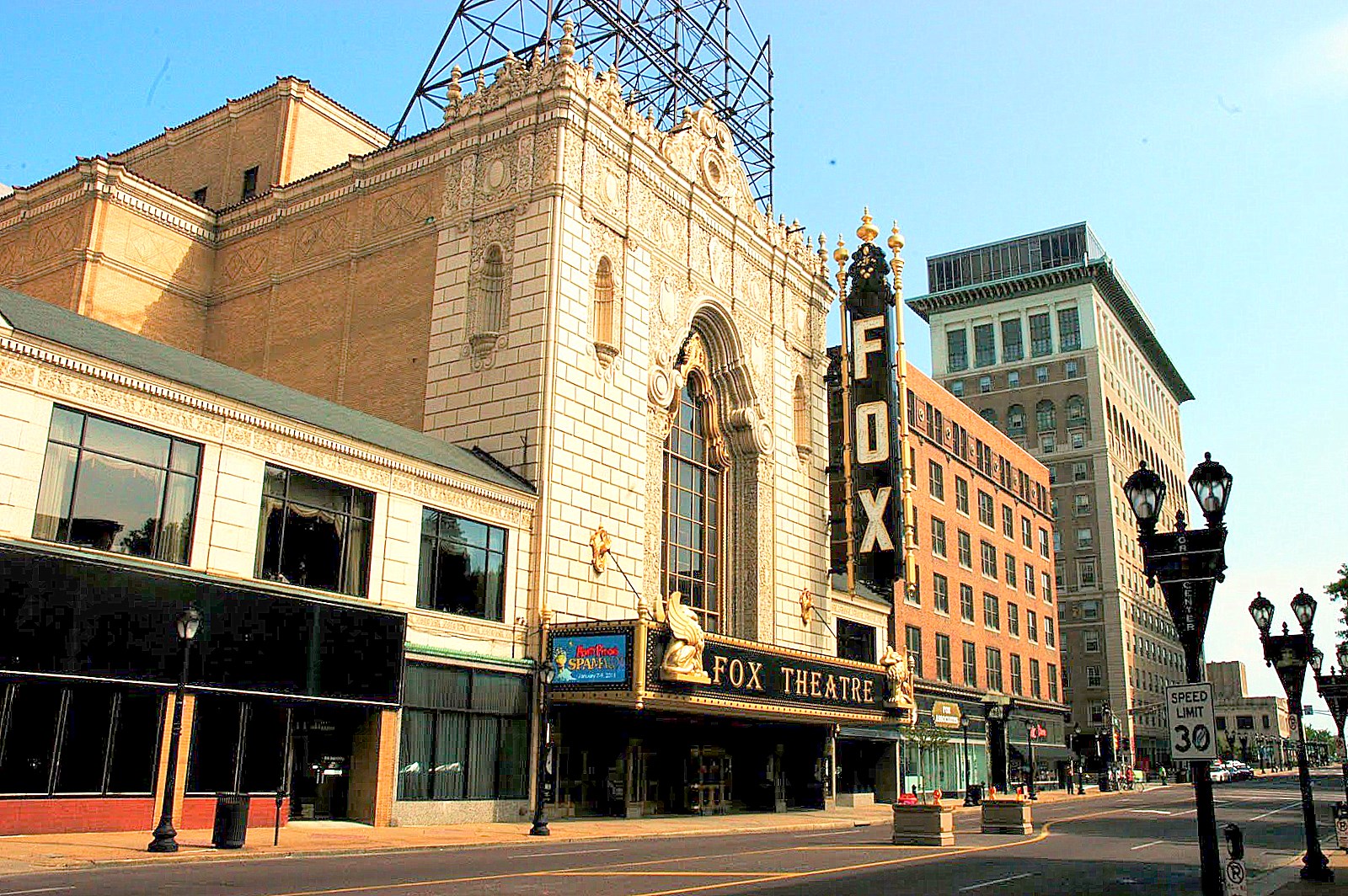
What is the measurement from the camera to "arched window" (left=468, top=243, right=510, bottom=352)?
1403 inches

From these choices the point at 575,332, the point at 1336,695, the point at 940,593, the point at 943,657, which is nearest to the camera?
the point at 1336,695

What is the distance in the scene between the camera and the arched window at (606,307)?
121 ft

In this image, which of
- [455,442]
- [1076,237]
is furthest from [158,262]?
[1076,237]

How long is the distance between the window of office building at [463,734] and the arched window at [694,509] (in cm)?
912

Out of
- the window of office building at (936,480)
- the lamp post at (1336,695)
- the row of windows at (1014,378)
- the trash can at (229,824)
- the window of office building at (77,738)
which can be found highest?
the row of windows at (1014,378)

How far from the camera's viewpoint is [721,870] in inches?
749

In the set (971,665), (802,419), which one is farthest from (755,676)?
(971,665)

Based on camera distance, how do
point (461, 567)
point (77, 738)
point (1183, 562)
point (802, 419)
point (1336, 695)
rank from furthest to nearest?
1. point (802, 419)
2. point (461, 567)
3. point (1336, 695)
4. point (77, 738)
5. point (1183, 562)

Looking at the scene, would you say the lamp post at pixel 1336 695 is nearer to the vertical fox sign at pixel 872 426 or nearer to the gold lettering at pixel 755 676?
the gold lettering at pixel 755 676

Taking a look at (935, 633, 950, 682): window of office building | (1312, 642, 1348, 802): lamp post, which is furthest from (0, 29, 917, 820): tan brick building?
(935, 633, 950, 682): window of office building

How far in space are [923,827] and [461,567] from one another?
44.5 ft

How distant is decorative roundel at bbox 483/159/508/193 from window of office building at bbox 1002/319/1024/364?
104 meters

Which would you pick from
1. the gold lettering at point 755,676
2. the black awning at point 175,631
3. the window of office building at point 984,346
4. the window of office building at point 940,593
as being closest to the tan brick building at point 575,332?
the gold lettering at point 755,676

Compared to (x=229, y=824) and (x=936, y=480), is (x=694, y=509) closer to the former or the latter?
(x=229, y=824)
